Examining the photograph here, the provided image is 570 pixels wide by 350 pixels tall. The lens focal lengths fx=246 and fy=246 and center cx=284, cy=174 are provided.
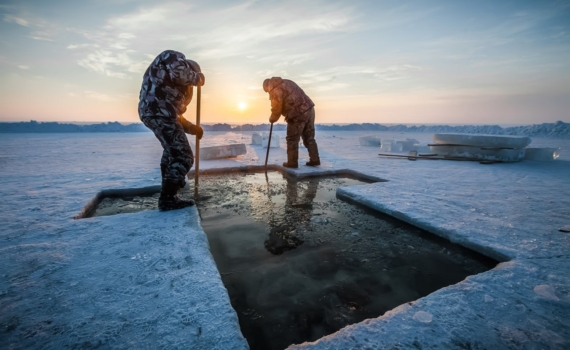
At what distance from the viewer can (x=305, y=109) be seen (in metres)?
5.44

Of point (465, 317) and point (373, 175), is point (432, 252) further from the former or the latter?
point (373, 175)

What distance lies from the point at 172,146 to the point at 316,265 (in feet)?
6.78

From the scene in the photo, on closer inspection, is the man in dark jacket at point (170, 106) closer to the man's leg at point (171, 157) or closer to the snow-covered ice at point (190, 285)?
the man's leg at point (171, 157)

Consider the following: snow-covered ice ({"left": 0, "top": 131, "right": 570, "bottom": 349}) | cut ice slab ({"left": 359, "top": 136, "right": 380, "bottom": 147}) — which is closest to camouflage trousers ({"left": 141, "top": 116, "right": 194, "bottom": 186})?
snow-covered ice ({"left": 0, "top": 131, "right": 570, "bottom": 349})

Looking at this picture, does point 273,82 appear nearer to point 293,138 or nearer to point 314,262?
A: point 293,138

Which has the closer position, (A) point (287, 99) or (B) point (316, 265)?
(B) point (316, 265)

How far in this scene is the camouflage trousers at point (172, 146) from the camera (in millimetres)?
2750

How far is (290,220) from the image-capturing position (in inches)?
106

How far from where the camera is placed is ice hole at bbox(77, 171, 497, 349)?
1.35 metres

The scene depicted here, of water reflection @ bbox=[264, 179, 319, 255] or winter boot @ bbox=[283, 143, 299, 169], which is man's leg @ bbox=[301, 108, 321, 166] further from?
water reflection @ bbox=[264, 179, 319, 255]

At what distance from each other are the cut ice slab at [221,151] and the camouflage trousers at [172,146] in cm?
399

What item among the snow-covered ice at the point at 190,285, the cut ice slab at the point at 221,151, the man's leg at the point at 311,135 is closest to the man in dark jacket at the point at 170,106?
the snow-covered ice at the point at 190,285

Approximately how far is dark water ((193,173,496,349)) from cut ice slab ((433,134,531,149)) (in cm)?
655

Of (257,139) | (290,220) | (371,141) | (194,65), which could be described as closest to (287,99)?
(194,65)
